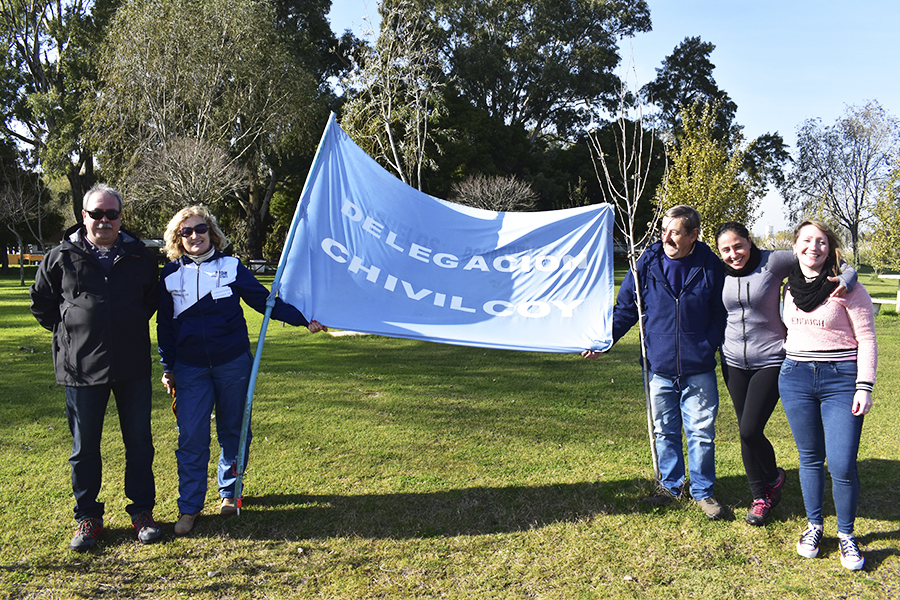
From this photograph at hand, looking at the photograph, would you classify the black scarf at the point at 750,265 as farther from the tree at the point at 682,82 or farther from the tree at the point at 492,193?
the tree at the point at 682,82

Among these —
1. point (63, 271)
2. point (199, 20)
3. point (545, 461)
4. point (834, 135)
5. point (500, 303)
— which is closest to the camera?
point (63, 271)

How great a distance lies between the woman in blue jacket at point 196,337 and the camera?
4031 millimetres

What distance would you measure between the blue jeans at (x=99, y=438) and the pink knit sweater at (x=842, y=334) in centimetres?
405

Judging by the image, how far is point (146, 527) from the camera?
3984 millimetres

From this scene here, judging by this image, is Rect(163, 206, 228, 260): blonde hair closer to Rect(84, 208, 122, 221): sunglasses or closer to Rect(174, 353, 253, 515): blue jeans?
Rect(84, 208, 122, 221): sunglasses

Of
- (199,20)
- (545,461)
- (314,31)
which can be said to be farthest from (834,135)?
(545,461)

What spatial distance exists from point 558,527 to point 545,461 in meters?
1.28

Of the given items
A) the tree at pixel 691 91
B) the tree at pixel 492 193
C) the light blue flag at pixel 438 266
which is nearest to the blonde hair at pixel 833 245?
the light blue flag at pixel 438 266

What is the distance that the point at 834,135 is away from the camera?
184ft

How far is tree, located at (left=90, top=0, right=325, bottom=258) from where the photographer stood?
74.3 feet

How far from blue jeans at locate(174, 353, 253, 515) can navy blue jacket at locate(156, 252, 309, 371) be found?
0.07 metres

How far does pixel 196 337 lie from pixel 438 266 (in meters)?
1.76

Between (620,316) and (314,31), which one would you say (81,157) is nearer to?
(314,31)

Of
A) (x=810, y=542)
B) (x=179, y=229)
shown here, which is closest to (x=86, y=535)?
(x=179, y=229)
